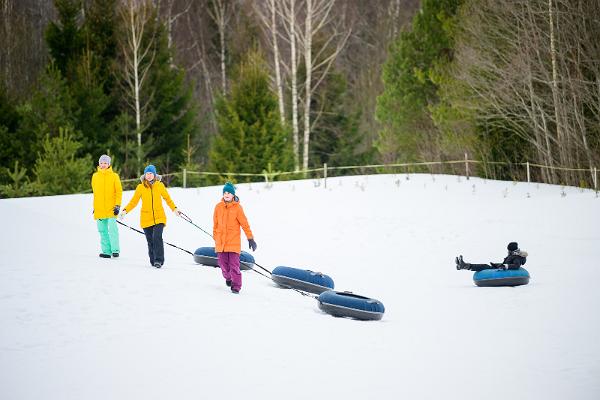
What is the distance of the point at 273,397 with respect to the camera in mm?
7484

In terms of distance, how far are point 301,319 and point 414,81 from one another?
25535mm

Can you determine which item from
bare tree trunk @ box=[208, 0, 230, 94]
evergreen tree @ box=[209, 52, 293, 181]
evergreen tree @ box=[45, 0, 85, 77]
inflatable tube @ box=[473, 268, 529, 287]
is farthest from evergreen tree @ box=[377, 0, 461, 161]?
inflatable tube @ box=[473, 268, 529, 287]

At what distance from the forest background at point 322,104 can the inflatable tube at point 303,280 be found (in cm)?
1192

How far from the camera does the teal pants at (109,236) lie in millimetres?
13096

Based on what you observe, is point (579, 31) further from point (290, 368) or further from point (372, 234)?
point (290, 368)

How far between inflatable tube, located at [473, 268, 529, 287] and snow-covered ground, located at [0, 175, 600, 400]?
0.18 metres

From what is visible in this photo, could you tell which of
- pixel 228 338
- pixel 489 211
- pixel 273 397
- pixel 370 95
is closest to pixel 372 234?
pixel 489 211

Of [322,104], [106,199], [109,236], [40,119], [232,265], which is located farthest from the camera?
[322,104]

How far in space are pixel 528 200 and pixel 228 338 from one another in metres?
15.0

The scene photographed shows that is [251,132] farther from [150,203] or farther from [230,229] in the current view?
[230,229]

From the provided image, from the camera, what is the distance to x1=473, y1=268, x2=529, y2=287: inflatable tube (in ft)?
44.6

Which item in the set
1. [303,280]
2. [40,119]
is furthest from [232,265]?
[40,119]

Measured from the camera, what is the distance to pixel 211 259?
47.3ft

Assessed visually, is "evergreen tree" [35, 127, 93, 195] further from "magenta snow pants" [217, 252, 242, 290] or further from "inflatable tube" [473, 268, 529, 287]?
"inflatable tube" [473, 268, 529, 287]
